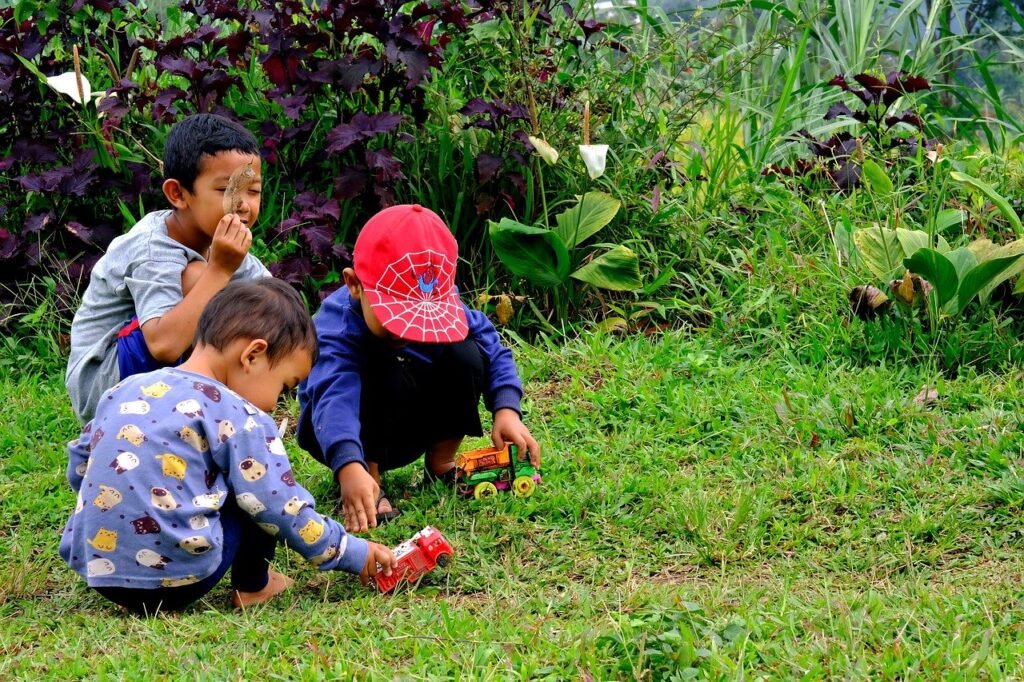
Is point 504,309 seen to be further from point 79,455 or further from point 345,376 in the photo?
point 79,455

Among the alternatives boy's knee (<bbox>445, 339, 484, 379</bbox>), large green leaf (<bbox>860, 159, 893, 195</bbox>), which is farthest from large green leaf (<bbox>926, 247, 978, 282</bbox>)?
boy's knee (<bbox>445, 339, 484, 379</bbox>)

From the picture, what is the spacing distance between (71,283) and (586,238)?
2.14 meters

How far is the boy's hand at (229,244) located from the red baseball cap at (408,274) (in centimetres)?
34

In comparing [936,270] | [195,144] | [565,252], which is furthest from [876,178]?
[195,144]

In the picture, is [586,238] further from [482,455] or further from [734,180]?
[482,455]

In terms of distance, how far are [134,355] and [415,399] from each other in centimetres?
81

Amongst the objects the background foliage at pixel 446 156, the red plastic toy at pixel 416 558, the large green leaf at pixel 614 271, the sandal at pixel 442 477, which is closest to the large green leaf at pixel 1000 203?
the background foliage at pixel 446 156

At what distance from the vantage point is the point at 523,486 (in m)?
3.52

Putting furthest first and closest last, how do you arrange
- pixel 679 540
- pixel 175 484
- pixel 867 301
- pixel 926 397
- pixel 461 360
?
pixel 867 301 → pixel 926 397 → pixel 461 360 → pixel 679 540 → pixel 175 484

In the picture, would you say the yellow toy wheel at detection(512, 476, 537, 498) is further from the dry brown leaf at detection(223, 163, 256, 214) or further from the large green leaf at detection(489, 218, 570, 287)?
the large green leaf at detection(489, 218, 570, 287)

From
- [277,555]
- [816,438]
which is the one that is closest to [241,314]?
[277,555]

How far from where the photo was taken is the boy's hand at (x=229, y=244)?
330 cm

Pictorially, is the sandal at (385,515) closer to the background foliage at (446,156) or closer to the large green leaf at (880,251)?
the background foliage at (446,156)

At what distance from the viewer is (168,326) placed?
3309 mm
